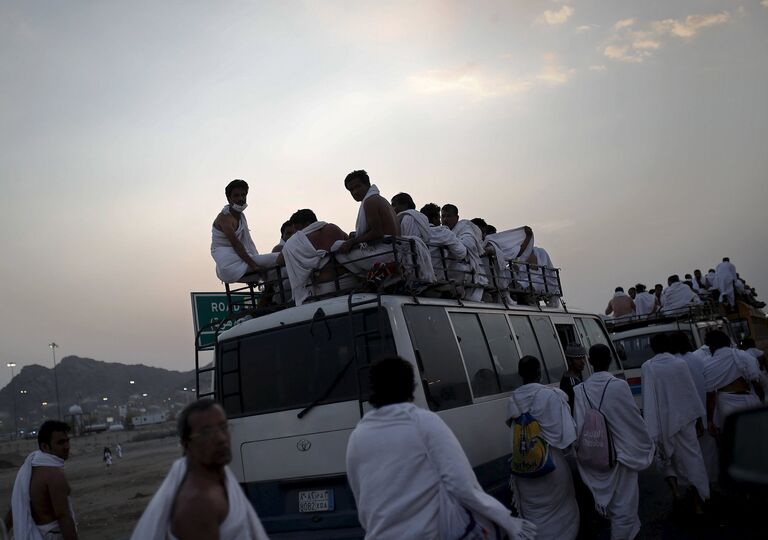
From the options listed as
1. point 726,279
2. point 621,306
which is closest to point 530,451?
point 621,306

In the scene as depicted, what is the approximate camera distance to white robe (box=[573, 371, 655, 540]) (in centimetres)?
599

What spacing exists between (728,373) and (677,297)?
9.21 metres

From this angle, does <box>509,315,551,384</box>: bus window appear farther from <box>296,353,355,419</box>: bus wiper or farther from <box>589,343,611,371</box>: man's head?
<box>296,353,355,419</box>: bus wiper

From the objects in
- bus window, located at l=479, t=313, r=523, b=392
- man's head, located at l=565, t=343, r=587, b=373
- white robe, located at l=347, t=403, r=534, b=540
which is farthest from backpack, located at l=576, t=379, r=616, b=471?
white robe, located at l=347, t=403, r=534, b=540

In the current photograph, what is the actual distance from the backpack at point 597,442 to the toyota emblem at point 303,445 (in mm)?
2549

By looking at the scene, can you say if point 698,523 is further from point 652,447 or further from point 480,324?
point 480,324

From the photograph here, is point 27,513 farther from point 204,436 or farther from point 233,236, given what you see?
point 233,236

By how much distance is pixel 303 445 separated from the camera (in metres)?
5.06

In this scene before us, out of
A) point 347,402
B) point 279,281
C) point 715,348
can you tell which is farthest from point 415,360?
point 715,348

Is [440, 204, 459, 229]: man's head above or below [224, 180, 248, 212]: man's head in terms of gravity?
below

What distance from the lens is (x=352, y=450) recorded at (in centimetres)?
370

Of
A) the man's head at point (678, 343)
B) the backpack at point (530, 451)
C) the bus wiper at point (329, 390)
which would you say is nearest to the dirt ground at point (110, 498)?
the bus wiper at point (329, 390)

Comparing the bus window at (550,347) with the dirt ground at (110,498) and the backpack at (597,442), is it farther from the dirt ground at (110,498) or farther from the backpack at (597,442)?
the dirt ground at (110,498)

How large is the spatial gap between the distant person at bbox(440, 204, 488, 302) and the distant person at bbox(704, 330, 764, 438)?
3.06 meters
